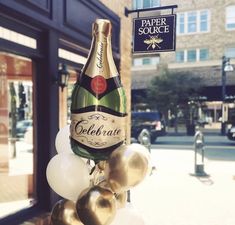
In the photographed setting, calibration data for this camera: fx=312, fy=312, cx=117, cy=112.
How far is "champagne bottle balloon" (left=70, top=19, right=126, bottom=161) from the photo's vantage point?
1.59 m

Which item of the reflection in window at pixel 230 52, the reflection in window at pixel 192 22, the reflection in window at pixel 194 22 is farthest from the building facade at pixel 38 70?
the reflection in window at pixel 230 52

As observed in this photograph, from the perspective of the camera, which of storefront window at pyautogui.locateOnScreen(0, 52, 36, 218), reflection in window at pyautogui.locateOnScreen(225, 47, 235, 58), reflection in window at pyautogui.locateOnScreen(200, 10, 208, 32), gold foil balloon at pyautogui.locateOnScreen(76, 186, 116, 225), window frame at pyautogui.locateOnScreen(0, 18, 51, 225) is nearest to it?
gold foil balloon at pyautogui.locateOnScreen(76, 186, 116, 225)

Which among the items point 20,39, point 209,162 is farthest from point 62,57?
point 209,162

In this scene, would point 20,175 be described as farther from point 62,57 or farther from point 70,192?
point 70,192

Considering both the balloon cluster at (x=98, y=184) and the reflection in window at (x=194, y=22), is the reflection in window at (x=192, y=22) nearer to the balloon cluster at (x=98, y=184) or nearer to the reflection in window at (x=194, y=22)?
the reflection in window at (x=194, y=22)

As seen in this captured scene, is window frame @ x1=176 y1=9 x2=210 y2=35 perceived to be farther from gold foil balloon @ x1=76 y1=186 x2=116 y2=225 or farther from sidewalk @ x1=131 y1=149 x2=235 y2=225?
gold foil balloon @ x1=76 y1=186 x2=116 y2=225

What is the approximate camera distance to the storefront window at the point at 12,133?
177 inches

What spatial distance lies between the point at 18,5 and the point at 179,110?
22.2 meters

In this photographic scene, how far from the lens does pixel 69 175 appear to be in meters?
1.60

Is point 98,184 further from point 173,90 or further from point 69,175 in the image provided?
point 173,90

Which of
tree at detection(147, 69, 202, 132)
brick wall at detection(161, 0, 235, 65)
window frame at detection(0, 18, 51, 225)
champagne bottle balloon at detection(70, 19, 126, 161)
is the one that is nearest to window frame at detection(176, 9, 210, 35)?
brick wall at detection(161, 0, 235, 65)

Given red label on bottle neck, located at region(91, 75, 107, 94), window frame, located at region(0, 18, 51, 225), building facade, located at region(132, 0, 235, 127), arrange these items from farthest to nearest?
building facade, located at region(132, 0, 235, 127) → window frame, located at region(0, 18, 51, 225) → red label on bottle neck, located at region(91, 75, 107, 94)

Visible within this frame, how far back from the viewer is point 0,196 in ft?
16.4

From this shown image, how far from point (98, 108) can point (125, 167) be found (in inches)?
12.9
